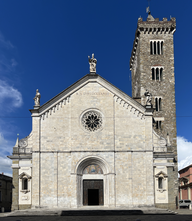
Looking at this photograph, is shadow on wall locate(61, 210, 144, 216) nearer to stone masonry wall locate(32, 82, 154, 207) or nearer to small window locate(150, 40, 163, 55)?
stone masonry wall locate(32, 82, 154, 207)

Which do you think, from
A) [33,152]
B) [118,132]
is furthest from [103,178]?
[33,152]

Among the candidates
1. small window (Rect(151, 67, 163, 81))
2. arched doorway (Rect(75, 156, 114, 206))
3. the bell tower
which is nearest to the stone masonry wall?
arched doorway (Rect(75, 156, 114, 206))

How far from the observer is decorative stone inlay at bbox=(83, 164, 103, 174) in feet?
96.9

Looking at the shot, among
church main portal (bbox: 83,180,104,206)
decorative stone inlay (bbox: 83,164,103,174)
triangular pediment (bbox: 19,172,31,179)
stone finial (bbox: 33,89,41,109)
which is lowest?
church main portal (bbox: 83,180,104,206)

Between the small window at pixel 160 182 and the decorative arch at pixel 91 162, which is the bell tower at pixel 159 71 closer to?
the small window at pixel 160 182

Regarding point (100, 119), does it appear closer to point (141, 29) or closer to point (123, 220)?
point (123, 220)

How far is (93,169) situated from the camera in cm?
2959

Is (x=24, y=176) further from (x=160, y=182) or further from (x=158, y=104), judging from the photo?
(x=158, y=104)

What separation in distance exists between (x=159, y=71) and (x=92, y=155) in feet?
52.9

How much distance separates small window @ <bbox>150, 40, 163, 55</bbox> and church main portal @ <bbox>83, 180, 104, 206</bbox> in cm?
1962

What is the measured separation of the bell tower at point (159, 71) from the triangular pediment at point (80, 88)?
24.7 feet

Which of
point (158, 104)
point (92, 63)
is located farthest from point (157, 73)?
point (92, 63)

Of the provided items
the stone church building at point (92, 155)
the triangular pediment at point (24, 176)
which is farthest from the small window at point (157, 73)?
the triangular pediment at point (24, 176)

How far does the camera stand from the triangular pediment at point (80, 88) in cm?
3016
